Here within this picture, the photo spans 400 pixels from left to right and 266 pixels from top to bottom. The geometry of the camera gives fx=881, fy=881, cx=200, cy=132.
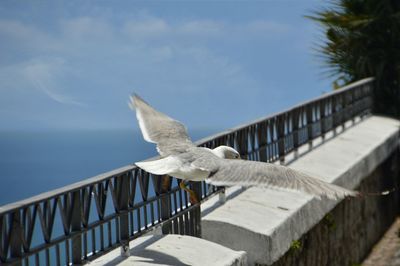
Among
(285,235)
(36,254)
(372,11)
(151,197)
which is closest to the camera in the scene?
(36,254)

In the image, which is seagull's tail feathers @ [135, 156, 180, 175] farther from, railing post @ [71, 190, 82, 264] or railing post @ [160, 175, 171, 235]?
railing post @ [160, 175, 171, 235]

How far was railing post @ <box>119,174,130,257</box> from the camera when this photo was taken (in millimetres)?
6867

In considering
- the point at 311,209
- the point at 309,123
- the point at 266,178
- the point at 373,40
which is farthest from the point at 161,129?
the point at 373,40

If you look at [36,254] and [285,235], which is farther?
[285,235]

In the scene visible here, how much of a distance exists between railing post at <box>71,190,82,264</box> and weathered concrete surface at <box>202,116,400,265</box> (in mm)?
1864

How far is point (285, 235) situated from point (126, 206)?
2.02 meters

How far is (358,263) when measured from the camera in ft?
40.5

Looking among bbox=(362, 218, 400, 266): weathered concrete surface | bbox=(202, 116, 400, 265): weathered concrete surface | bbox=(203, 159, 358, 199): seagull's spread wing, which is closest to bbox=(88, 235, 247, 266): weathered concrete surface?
bbox=(202, 116, 400, 265): weathered concrete surface

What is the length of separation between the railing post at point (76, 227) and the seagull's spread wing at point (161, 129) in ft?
3.30

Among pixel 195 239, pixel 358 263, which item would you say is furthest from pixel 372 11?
pixel 195 239

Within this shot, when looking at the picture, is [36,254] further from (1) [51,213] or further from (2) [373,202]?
(2) [373,202]

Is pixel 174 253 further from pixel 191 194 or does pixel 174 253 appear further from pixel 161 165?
pixel 161 165

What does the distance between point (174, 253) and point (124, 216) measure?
0.49 metres

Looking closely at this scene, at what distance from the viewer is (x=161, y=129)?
8164 mm
